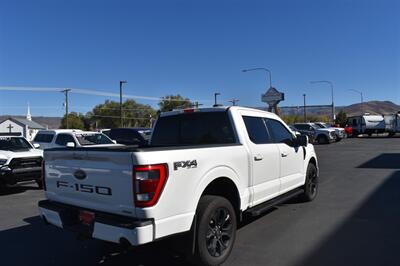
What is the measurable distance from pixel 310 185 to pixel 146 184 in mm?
5250

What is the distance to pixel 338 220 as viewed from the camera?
6660 mm

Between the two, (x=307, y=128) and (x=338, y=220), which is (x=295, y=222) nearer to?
(x=338, y=220)

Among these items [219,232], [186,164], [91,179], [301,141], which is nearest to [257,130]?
[301,141]

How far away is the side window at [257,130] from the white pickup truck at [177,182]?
0.02 m

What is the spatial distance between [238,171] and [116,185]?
5.97 feet

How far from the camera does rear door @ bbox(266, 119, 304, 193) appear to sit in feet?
21.6

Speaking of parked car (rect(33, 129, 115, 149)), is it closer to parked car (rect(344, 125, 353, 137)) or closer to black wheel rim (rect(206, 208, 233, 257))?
black wheel rim (rect(206, 208, 233, 257))

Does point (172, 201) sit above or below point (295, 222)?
above

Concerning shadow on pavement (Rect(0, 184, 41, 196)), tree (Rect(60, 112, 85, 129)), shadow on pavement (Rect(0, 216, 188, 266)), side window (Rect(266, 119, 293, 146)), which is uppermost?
tree (Rect(60, 112, 85, 129))

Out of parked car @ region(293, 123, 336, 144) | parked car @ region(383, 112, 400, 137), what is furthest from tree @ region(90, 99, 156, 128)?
parked car @ region(293, 123, 336, 144)

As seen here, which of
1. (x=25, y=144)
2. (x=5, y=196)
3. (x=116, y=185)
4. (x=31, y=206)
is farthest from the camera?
(x=25, y=144)

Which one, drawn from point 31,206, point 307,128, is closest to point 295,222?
point 31,206

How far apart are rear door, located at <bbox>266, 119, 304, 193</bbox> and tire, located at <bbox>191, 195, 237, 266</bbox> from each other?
6.42 feet

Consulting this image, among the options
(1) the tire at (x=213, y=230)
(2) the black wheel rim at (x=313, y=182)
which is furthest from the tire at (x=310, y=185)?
(1) the tire at (x=213, y=230)
